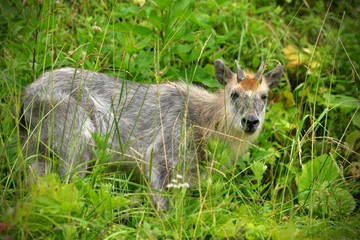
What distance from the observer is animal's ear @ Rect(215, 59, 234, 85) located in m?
6.61

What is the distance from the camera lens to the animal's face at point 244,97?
6.15 meters

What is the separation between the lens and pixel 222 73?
21.9ft

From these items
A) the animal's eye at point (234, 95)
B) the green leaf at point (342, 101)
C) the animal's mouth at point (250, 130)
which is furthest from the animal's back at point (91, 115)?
the green leaf at point (342, 101)

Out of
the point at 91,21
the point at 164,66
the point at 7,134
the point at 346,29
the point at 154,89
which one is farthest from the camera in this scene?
the point at 346,29

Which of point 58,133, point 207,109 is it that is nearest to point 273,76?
point 207,109

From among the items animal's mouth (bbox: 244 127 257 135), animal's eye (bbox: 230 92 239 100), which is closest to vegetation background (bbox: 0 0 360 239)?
animal's mouth (bbox: 244 127 257 135)

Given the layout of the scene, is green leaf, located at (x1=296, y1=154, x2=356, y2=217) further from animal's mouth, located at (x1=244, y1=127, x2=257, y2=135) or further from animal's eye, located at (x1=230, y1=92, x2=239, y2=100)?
animal's eye, located at (x1=230, y1=92, x2=239, y2=100)

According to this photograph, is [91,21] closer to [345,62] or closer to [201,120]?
[201,120]

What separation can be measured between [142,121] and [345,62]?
9.88 feet

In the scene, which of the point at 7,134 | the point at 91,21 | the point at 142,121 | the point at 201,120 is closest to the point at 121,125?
the point at 142,121

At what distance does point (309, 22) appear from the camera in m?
9.05

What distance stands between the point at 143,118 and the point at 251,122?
1.10 meters

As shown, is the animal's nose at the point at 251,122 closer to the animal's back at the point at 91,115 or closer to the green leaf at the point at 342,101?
the animal's back at the point at 91,115

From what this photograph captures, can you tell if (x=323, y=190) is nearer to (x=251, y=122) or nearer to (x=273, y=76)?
(x=251, y=122)
